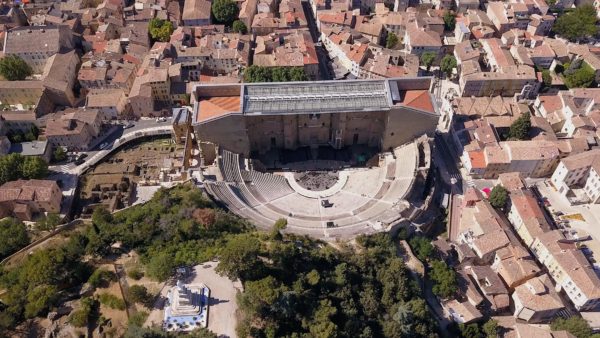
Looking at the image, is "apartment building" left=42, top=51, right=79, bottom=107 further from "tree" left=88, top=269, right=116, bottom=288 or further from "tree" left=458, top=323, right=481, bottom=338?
"tree" left=458, top=323, right=481, bottom=338

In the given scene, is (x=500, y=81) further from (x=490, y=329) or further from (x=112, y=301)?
(x=112, y=301)

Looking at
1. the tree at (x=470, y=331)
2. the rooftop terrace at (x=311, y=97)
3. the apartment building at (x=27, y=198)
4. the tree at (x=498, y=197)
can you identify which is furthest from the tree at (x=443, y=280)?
the apartment building at (x=27, y=198)

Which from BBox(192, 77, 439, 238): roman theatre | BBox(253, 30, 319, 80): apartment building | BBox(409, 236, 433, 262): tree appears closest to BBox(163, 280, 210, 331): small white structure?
BBox(192, 77, 439, 238): roman theatre

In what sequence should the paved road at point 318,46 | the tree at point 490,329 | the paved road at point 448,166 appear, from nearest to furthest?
the tree at point 490,329
the paved road at point 448,166
the paved road at point 318,46

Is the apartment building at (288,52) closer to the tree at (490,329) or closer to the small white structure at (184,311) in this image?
the small white structure at (184,311)

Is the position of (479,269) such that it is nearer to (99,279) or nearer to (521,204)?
(521,204)

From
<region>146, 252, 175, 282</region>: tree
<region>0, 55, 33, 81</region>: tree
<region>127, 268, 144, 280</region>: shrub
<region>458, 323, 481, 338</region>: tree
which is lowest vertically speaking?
<region>458, 323, 481, 338</region>: tree

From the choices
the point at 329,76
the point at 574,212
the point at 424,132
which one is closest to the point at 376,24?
the point at 329,76
